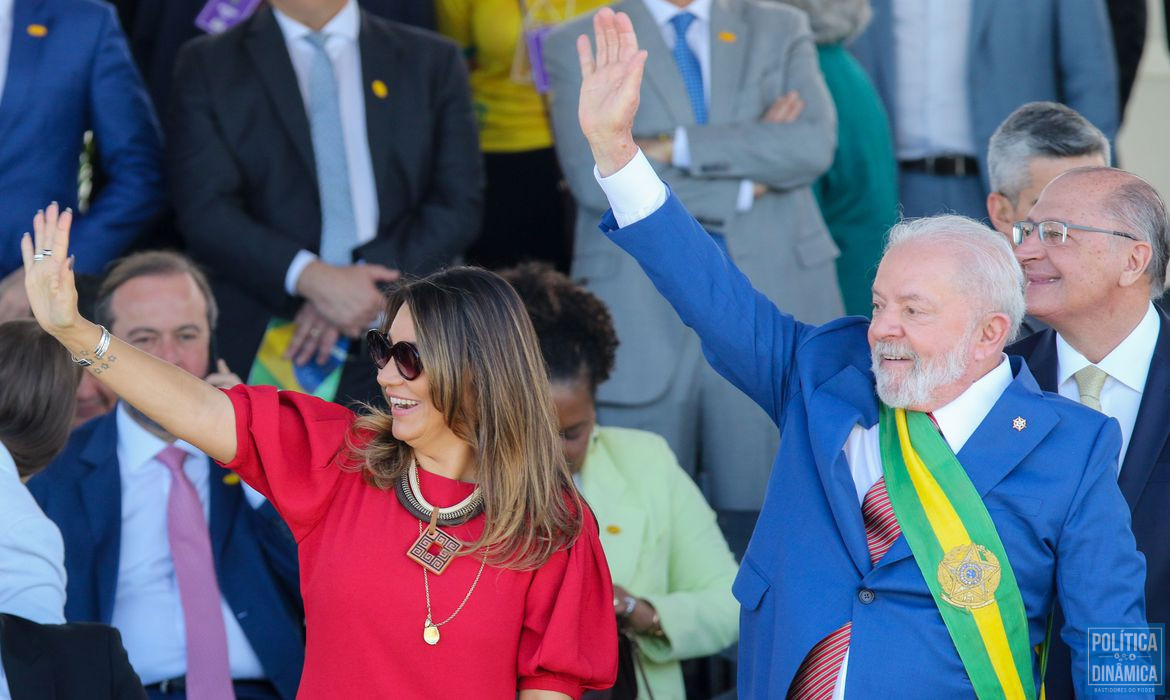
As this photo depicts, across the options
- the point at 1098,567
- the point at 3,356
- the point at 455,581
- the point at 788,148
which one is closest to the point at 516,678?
the point at 455,581

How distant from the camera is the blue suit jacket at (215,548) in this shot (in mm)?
3701

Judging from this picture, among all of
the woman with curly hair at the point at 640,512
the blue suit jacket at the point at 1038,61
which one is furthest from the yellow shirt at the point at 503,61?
the woman with curly hair at the point at 640,512

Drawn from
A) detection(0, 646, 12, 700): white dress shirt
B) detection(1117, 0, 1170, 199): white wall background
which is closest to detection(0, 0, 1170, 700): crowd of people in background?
detection(0, 646, 12, 700): white dress shirt

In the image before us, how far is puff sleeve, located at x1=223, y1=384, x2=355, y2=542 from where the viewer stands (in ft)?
9.16

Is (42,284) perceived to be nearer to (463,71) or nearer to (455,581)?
(455,581)

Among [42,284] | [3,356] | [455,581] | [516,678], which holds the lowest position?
[516,678]

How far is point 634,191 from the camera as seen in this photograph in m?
2.91

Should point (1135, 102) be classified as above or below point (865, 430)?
below

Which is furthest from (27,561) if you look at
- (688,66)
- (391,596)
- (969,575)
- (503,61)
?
(503,61)

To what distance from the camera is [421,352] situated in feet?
9.40

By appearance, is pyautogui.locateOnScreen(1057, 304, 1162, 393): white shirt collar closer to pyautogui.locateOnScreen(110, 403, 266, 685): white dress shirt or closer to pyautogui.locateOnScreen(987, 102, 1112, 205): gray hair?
pyautogui.locateOnScreen(987, 102, 1112, 205): gray hair

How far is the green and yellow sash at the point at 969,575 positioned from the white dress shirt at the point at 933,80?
2.86m

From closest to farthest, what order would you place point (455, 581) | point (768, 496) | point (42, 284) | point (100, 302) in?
1. point (42, 284)
2. point (455, 581)
3. point (768, 496)
4. point (100, 302)

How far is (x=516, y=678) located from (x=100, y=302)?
71.6 inches
